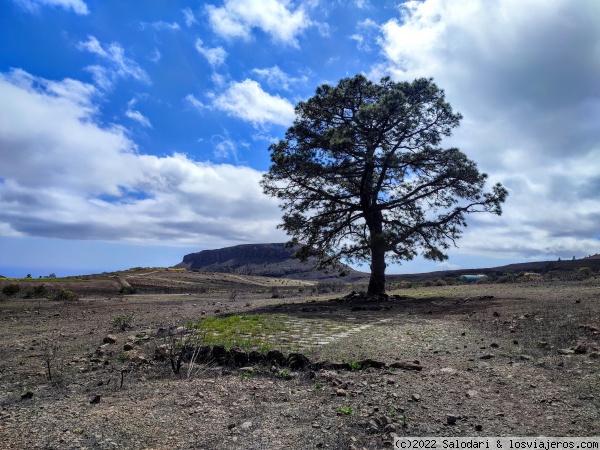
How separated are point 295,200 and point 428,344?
12.8 metres

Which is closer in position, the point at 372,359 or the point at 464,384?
the point at 464,384

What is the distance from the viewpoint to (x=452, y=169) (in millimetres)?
17719

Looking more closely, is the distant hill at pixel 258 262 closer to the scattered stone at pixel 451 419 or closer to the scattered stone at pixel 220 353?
the scattered stone at pixel 220 353

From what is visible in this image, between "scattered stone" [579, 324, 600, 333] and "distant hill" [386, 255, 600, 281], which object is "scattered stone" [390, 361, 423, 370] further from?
"distant hill" [386, 255, 600, 281]

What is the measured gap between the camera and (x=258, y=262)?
119m

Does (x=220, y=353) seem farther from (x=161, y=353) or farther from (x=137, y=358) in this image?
(x=137, y=358)

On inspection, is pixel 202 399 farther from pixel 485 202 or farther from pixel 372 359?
pixel 485 202

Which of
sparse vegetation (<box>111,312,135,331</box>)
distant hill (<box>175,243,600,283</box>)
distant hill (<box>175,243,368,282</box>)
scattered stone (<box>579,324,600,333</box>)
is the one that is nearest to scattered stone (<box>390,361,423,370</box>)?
scattered stone (<box>579,324,600,333</box>)

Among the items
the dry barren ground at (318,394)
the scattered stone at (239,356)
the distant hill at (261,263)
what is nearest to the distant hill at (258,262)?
Answer: the distant hill at (261,263)

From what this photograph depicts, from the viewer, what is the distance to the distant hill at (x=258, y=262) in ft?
310

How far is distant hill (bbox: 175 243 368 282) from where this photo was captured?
94475mm

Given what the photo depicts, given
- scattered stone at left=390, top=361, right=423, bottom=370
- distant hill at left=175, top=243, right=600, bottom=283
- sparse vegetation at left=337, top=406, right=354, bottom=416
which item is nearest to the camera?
sparse vegetation at left=337, top=406, right=354, bottom=416

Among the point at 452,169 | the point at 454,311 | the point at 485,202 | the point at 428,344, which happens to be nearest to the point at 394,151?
the point at 452,169

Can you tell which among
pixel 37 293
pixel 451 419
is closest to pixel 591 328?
pixel 451 419
